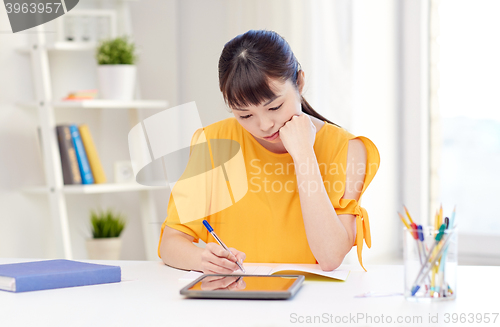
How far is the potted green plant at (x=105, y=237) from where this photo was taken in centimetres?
225

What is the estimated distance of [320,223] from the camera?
1.18 m

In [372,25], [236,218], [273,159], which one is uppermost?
[372,25]

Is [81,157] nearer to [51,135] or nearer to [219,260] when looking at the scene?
[51,135]

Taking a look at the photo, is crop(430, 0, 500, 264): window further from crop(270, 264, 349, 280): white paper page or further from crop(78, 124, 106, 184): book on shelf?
crop(78, 124, 106, 184): book on shelf

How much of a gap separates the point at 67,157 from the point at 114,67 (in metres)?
0.42

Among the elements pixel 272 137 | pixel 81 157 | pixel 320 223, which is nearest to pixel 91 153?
pixel 81 157

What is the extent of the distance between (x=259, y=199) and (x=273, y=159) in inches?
4.4

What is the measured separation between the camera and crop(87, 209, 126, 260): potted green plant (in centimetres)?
225

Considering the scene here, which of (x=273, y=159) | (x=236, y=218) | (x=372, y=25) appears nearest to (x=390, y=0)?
(x=372, y=25)

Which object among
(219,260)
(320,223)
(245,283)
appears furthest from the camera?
(320,223)

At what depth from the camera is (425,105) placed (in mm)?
2203

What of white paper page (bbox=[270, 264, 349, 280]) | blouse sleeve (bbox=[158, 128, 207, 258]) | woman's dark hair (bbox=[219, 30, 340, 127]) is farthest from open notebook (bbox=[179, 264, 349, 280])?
woman's dark hair (bbox=[219, 30, 340, 127])

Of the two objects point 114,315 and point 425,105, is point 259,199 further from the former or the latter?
point 425,105

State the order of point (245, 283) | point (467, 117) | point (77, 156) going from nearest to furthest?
point (245, 283)
point (467, 117)
point (77, 156)
